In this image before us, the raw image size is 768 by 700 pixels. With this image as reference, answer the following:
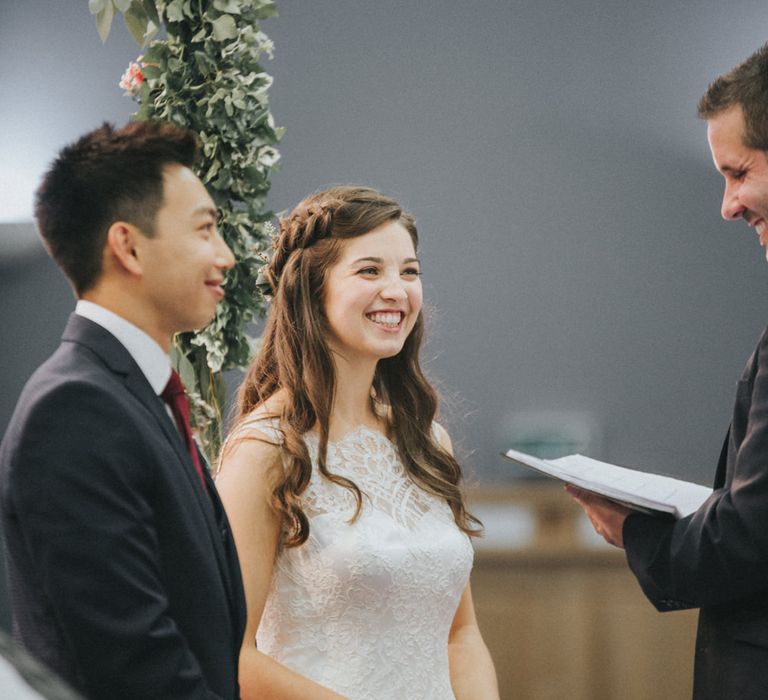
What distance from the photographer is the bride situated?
5.82 ft

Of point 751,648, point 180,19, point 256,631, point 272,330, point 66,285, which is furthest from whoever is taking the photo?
point 66,285

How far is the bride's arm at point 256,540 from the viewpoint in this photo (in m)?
1.71

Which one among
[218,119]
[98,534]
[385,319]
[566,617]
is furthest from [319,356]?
[566,617]

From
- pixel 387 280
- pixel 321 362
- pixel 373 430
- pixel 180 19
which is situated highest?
pixel 180 19

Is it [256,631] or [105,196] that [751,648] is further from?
[105,196]

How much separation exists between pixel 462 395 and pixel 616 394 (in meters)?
0.62

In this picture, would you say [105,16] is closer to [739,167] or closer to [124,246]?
[124,246]

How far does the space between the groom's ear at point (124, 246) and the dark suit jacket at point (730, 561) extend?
37.8 inches

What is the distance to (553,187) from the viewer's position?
4.08m

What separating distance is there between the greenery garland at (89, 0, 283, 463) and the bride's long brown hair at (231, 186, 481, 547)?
0.22 feet

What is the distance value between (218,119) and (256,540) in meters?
0.83

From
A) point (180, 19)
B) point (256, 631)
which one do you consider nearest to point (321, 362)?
point (256, 631)

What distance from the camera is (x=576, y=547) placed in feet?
12.7

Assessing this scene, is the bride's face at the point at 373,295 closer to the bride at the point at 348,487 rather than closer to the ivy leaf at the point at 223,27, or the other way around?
the bride at the point at 348,487
